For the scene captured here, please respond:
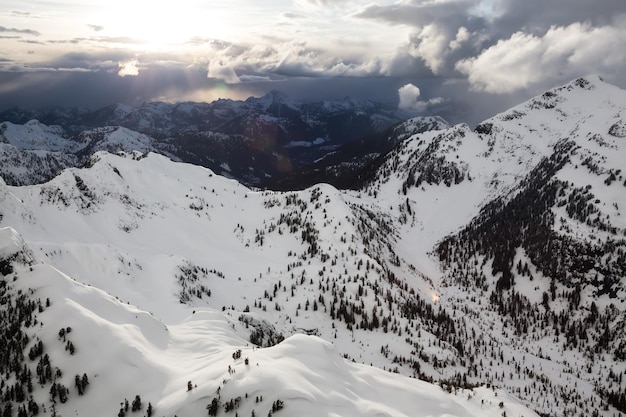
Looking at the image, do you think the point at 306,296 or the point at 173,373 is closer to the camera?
the point at 173,373

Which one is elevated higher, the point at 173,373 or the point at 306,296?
the point at 173,373

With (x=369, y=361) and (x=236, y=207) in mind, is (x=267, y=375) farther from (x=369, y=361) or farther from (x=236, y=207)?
(x=236, y=207)

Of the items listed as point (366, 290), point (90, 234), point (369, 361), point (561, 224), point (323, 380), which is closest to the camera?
point (323, 380)

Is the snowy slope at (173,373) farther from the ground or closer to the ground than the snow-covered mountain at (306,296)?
farther from the ground

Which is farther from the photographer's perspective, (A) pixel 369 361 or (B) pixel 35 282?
(A) pixel 369 361

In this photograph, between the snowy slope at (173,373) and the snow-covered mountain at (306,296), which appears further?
the snow-covered mountain at (306,296)

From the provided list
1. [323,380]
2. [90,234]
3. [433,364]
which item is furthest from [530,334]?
[90,234]

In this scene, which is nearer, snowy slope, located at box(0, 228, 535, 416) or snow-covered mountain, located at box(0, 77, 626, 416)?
snowy slope, located at box(0, 228, 535, 416)

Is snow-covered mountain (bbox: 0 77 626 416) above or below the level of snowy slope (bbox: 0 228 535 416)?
below
